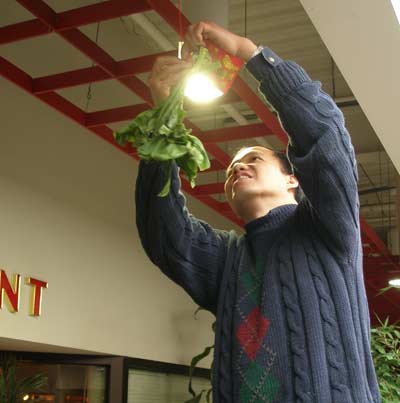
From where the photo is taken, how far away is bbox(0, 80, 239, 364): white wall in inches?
173

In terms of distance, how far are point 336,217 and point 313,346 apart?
0.77 ft

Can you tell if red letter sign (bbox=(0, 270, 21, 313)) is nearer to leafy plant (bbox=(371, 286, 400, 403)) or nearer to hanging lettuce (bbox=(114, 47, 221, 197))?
leafy plant (bbox=(371, 286, 400, 403))

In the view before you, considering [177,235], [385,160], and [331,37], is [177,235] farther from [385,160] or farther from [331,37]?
[385,160]

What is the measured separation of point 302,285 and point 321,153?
239mm

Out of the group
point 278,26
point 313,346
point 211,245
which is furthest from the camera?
point 278,26

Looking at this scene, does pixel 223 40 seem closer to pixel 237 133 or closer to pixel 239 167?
pixel 239 167

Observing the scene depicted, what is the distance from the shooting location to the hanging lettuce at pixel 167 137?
127 centimetres

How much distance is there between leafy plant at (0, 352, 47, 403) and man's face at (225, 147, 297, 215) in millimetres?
3630

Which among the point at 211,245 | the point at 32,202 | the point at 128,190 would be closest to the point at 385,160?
the point at 128,190

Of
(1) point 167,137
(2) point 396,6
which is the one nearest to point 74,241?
(2) point 396,6

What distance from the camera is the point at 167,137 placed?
1.29m

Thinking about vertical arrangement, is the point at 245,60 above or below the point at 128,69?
below

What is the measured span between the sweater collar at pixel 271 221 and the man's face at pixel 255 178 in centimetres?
4

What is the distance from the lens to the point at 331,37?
3.29m
